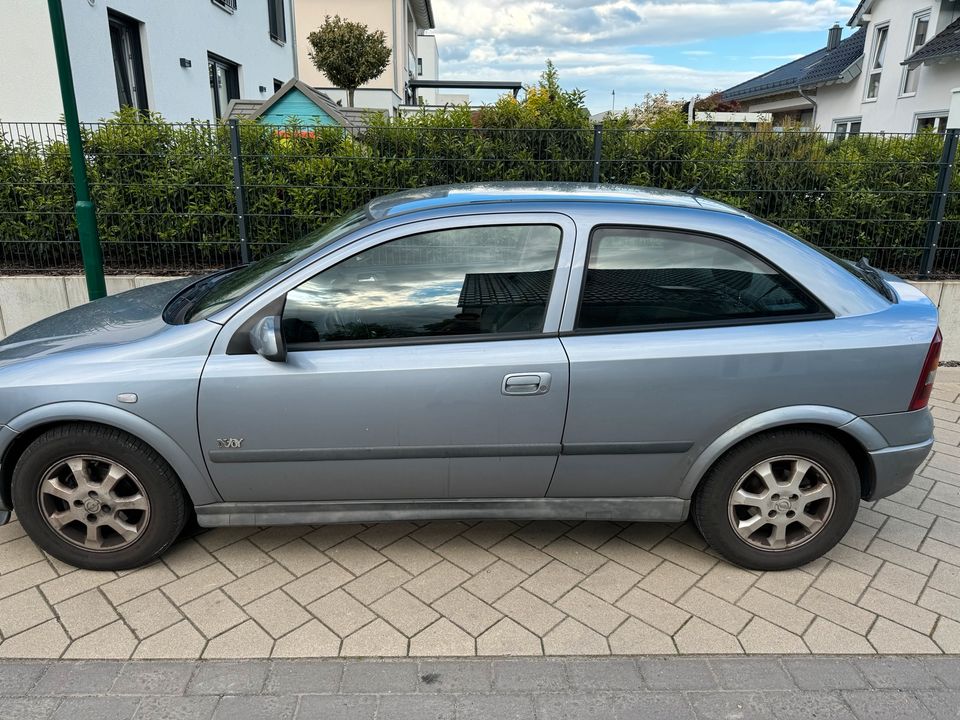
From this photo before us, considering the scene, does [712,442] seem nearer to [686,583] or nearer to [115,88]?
[686,583]

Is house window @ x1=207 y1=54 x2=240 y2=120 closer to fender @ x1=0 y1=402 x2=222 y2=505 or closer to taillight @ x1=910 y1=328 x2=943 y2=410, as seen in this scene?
fender @ x1=0 y1=402 x2=222 y2=505

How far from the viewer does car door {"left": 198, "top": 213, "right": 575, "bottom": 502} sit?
2824 millimetres

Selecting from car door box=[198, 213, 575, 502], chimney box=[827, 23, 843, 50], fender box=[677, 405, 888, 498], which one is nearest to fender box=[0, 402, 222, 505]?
car door box=[198, 213, 575, 502]

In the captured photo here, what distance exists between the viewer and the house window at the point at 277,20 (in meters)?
18.3

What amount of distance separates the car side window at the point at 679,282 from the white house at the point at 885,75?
16485 mm

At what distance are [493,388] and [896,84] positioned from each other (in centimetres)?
2594

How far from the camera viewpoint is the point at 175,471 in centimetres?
295

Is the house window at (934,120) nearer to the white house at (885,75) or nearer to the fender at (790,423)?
the white house at (885,75)

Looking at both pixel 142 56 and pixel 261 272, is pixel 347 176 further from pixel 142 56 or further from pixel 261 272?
pixel 142 56

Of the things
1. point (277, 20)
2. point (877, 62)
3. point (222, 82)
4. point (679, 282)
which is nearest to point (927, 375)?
point (679, 282)

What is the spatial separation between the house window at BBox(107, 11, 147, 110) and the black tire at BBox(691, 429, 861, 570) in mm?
10630

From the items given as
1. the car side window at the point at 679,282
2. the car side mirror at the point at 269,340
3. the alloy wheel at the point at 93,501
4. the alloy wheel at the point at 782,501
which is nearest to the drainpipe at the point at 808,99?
the car side window at the point at 679,282

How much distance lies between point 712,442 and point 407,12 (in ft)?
115

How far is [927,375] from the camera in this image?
2961 mm
